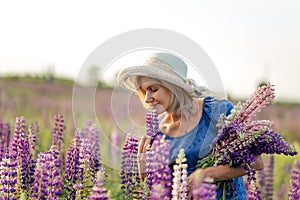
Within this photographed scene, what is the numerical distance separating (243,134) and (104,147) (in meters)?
1.62

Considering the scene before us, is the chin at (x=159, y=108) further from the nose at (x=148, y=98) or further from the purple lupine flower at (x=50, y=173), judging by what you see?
the purple lupine flower at (x=50, y=173)

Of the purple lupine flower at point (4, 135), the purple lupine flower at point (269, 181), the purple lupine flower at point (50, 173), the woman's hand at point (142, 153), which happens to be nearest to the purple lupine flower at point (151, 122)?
the woman's hand at point (142, 153)

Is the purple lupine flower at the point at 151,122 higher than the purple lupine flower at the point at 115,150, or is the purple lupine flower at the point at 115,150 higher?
the purple lupine flower at the point at 115,150

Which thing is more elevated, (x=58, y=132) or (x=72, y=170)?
(x=58, y=132)

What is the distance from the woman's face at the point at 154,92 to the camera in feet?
13.1

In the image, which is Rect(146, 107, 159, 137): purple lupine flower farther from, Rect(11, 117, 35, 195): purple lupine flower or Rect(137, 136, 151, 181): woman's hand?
Rect(11, 117, 35, 195): purple lupine flower

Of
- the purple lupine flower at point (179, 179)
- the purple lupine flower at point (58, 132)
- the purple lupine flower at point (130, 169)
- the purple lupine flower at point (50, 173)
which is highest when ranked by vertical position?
the purple lupine flower at point (58, 132)

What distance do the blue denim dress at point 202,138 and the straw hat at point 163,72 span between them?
0.23 m

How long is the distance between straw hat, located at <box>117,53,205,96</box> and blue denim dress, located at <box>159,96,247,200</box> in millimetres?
226

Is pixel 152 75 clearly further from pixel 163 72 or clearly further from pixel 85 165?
pixel 85 165

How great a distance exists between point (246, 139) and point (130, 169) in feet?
3.28

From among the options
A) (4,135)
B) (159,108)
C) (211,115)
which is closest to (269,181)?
(211,115)

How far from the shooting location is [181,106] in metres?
4.14

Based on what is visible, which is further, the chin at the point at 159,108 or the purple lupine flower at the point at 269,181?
the purple lupine flower at the point at 269,181
